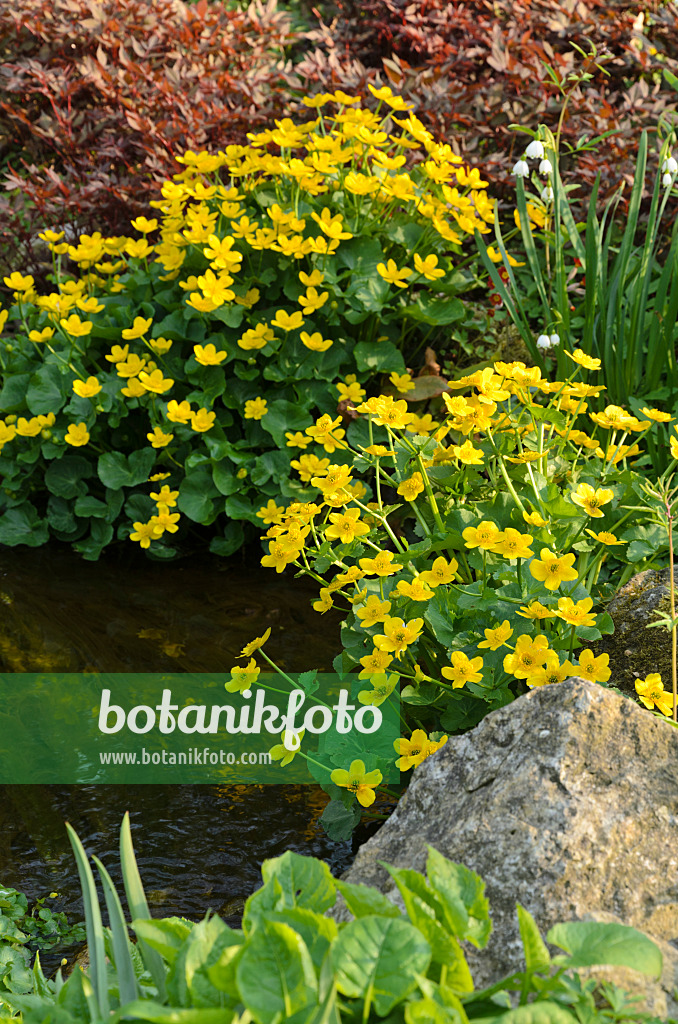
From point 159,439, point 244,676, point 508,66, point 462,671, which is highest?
point 508,66

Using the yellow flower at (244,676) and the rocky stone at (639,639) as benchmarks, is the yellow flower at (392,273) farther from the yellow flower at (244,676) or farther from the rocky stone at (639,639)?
the yellow flower at (244,676)

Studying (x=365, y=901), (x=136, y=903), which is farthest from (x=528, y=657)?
(x=136, y=903)

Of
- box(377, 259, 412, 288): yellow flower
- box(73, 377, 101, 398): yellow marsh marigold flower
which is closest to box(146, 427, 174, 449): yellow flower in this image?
box(73, 377, 101, 398): yellow marsh marigold flower

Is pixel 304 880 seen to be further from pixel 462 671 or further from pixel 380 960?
pixel 462 671

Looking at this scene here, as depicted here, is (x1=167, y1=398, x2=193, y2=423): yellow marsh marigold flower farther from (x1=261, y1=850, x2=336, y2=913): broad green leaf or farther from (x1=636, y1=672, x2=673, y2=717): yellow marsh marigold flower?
(x1=261, y1=850, x2=336, y2=913): broad green leaf

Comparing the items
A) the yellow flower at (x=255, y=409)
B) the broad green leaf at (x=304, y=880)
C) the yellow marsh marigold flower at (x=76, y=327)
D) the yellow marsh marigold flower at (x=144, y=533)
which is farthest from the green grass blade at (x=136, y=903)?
the yellow marsh marigold flower at (x=76, y=327)

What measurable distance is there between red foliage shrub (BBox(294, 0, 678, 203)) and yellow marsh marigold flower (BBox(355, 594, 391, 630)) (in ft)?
8.36

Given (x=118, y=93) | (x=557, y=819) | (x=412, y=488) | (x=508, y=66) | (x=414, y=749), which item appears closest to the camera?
(x=557, y=819)

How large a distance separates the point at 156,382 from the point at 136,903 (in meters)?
2.20

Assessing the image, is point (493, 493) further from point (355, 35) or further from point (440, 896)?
point (355, 35)

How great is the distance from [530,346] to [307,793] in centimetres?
175

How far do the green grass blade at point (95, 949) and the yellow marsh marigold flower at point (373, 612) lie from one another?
760 millimetres

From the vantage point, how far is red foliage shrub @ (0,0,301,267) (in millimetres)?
3891

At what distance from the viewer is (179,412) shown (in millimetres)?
2977
